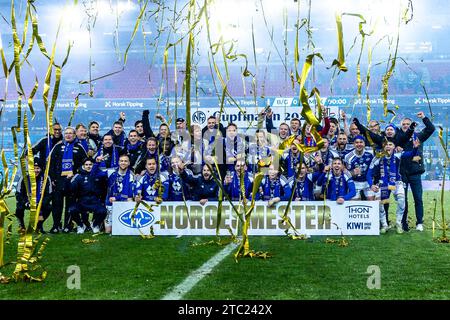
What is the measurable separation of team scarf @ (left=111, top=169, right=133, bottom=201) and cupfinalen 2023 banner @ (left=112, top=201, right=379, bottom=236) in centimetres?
39

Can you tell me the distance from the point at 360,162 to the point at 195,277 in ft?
9.87

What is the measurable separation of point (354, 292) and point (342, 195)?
259 cm

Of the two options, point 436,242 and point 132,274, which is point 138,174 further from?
point 436,242

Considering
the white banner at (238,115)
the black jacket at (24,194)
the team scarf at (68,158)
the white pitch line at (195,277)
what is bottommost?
the white pitch line at (195,277)

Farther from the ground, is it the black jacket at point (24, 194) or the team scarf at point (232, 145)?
the team scarf at point (232, 145)

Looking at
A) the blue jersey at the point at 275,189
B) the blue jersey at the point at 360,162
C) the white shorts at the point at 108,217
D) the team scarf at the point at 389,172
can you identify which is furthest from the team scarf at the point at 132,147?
the team scarf at the point at 389,172

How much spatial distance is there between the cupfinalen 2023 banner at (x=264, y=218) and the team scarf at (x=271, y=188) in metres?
0.29

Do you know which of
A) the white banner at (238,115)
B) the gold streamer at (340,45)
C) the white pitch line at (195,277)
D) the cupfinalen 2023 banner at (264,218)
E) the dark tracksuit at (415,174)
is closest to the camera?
the gold streamer at (340,45)

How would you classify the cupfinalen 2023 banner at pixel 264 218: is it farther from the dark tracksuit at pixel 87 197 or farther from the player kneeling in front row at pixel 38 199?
the player kneeling in front row at pixel 38 199

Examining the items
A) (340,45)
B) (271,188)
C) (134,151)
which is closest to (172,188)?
(134,151)

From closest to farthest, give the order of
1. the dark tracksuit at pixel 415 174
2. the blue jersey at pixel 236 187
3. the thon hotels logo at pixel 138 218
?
1. the thon hotels logo at pixel 138 218
2. the blue jersey at pixel 236 187
3. the dark tracksuit at pixel 415 174

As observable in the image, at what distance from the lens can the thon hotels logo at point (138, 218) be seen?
5.02 metres

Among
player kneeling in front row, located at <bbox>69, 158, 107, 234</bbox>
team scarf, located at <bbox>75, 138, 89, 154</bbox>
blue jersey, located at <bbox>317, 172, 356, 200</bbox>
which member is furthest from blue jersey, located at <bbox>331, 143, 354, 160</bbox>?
team scarf, located at <bbox>75, 138, 89, 154</bbox>
